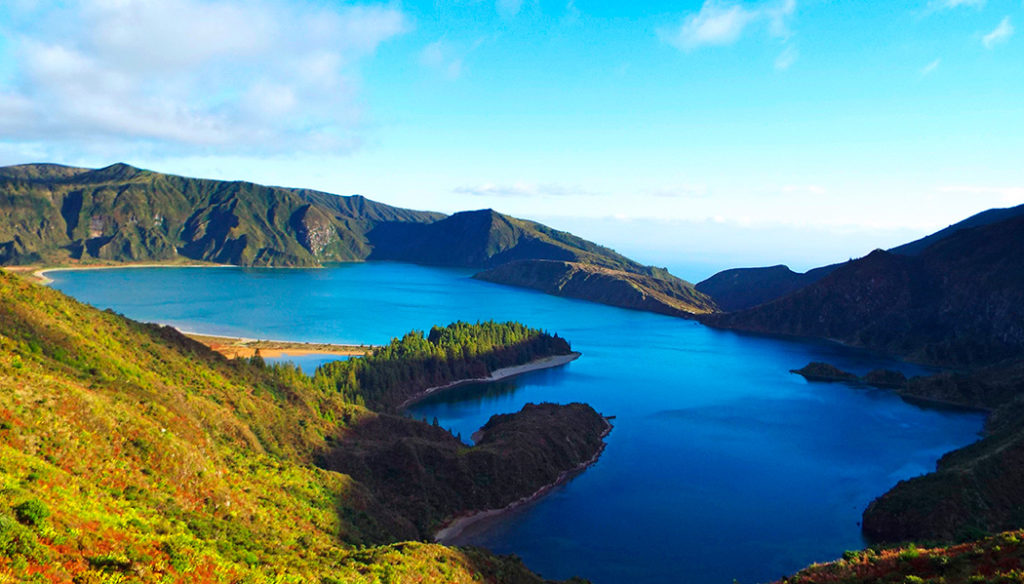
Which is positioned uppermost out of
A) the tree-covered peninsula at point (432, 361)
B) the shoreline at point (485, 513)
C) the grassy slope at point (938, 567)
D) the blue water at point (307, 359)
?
the grassy slope at point (938, 567)

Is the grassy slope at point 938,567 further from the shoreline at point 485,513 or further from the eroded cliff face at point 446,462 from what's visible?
the eroded cliff face at point 446,462

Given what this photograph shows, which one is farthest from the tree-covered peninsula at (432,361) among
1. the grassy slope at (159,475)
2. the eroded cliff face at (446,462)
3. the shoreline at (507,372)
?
the grassy slope at (159,475)

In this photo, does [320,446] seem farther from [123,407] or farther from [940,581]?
[940,581]

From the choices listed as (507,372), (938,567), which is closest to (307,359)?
(507,372)

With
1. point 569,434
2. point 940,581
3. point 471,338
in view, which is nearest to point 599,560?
point 569,434

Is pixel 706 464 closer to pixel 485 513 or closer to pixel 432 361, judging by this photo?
pixel 485 513
